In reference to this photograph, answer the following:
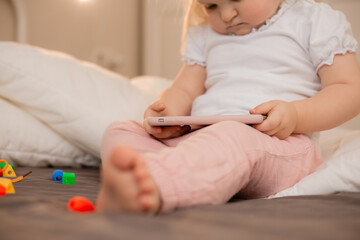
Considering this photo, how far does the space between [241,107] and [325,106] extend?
0.18 metres

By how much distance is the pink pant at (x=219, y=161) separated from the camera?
1.65ft

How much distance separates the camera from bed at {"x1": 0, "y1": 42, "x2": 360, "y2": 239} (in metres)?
0.40

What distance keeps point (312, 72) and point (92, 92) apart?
59 cm

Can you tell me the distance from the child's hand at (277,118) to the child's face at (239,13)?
275 millimetres

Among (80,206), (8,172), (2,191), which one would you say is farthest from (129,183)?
(8,172)

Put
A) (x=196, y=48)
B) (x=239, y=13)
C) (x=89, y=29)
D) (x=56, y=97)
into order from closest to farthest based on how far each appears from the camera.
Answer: (x=239, y=13)
(x=56, y=97)
(x=196, y=48)
(x=89, y=29)

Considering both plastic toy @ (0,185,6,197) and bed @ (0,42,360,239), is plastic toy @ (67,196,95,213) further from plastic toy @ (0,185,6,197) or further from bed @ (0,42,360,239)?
plastic toy @ (0,185,6,197)

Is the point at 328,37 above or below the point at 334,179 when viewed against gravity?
above

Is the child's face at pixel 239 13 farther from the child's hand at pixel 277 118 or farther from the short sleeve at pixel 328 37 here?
the child's hand at pixel 277 118

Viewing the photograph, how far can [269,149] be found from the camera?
0.68 meters

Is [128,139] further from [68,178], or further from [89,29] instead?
[89,29]

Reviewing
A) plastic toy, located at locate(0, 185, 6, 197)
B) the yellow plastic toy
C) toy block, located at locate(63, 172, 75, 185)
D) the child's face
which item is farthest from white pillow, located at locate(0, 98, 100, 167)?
the child's face

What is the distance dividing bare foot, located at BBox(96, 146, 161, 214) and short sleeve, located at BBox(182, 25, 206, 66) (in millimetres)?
715

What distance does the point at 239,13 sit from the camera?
3.10ft
